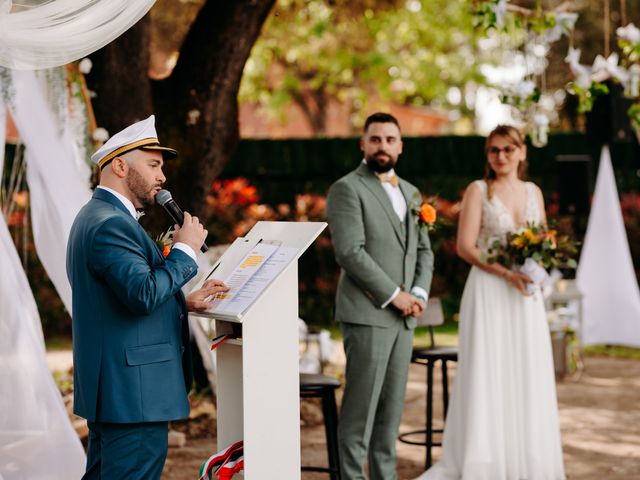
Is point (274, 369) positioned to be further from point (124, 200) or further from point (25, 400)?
point (25, 400)

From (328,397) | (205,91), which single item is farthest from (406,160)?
(328,397)

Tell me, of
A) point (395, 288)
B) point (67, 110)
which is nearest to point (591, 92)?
point (395, 288)

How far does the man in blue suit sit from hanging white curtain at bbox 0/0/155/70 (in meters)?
0.80

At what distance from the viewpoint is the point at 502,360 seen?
6645 mm

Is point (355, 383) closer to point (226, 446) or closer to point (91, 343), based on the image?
point (226, 446)

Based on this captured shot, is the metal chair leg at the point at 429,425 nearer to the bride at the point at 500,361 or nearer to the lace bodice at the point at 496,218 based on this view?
the bride at the point at 500,361

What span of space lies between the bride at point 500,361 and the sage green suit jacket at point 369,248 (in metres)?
0.73

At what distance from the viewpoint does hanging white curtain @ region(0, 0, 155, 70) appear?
182 inches

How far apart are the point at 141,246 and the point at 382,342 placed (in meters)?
2.15

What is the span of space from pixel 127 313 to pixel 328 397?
2.11m

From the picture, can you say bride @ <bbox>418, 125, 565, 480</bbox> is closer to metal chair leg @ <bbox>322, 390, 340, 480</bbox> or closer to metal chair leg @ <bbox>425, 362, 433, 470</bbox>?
metal chair leg @ <bbox>425, 362, 433, 470</bbox>

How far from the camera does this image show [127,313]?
4051 mm

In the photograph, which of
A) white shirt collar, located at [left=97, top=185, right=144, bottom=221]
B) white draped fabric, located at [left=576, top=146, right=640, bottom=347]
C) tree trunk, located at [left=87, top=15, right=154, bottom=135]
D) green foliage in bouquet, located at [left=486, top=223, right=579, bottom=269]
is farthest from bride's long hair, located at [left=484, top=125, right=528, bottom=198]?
white draped fabric, located at [left=576, top=146, right=640, bottom=347]

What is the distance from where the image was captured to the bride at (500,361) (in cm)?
651
